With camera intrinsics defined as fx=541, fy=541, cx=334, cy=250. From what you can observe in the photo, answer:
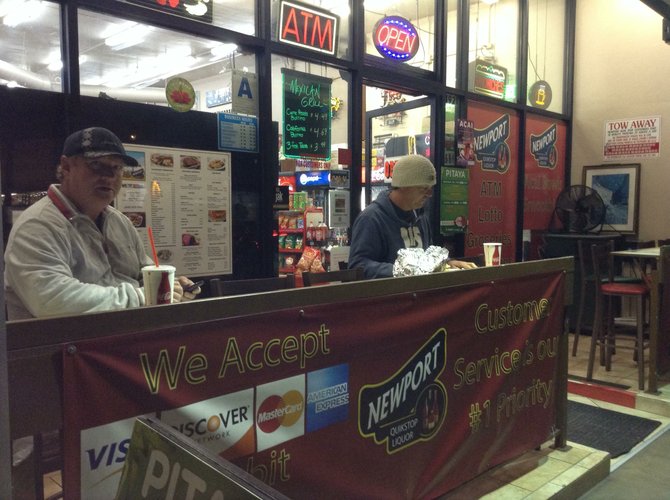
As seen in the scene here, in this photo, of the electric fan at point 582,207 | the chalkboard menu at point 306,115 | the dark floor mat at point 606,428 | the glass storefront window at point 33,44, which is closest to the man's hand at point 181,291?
the glass storefront window at point 33,44

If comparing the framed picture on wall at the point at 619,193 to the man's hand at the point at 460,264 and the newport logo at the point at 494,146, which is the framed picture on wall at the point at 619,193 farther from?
the man's hand at the point at 460,264

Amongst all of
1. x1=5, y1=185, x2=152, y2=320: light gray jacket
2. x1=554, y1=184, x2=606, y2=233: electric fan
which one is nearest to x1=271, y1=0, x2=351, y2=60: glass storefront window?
x1=5, y1=185, x2=152, y2=320: light gray jacket

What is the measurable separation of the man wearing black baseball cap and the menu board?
52.2 inches

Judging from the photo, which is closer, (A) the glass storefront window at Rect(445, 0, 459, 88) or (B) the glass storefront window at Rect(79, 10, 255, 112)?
(B) the glass storefront window at Rect(79, 10, 255, 112)

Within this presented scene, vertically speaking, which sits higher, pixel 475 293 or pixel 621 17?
pixel 621 17

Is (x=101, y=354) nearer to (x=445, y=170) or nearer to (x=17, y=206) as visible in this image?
(x=17, y=206)

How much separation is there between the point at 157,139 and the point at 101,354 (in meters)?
2.55

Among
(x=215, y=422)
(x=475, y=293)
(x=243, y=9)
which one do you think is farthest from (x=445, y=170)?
(x=215, y=422)

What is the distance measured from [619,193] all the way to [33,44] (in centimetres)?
667

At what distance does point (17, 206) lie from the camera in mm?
2920

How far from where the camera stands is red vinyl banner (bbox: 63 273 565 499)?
1.30m

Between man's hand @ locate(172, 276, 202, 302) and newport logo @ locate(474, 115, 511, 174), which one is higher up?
newport logo @ locate(474, 115, 511, 174)

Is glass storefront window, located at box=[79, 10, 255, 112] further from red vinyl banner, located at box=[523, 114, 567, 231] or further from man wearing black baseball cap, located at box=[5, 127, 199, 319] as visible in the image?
red vinyl banner, located at box=[523, 114, 567, 231]

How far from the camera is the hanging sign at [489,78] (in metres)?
6.10
